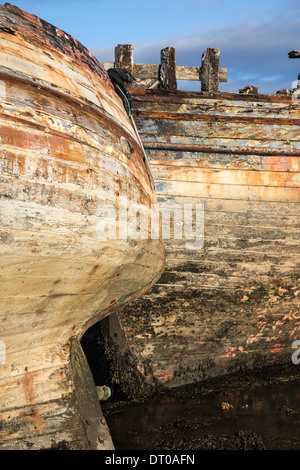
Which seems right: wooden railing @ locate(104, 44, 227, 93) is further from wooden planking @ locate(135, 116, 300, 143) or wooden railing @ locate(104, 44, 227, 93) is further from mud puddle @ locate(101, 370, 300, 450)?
mud puddle @ locate(101, 370, 300, 450)

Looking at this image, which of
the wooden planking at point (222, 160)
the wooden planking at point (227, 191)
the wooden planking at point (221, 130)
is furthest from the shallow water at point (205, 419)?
the wooden planking at point (221, 130)

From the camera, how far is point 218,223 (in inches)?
164

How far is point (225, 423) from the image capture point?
12.8ft

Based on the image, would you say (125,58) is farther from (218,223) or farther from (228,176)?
(218,223)

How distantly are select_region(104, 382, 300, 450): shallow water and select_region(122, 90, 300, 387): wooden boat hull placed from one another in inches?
14.1

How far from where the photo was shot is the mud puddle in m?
3.59

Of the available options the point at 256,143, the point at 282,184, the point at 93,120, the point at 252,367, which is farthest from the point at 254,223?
the point at 93,120

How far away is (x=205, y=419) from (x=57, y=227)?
104 inches

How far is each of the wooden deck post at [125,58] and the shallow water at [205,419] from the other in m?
3.42

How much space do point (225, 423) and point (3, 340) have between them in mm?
2293

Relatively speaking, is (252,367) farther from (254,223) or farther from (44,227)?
(44,227)
